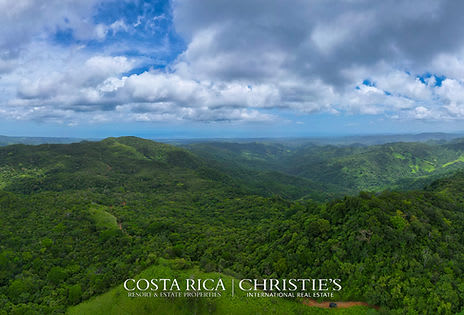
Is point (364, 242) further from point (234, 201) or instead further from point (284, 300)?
point (234, 201)

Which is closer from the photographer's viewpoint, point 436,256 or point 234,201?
point 436,256

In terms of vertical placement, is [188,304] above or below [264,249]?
below

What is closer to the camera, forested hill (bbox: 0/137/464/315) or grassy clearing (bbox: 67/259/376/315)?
grassy clearing (bbox: 67/259/376/315)

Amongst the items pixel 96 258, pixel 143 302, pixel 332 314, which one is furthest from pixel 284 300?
pixel 96 258

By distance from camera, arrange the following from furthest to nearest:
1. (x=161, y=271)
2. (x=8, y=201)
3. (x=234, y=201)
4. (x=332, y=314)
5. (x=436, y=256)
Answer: (x=234, y=201) → (x=8, y=201) → (x=161, y=271) → (x=436, y=256) → (x=332, y=314)

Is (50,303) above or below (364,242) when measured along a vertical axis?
below

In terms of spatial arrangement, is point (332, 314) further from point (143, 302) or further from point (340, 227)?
point (143, 302)

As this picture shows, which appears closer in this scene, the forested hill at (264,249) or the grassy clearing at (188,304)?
the grassy clearing at (188,304)

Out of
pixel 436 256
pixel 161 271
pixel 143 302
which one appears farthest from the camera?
pixel 161 271

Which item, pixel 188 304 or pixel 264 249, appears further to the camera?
pixel 264 249
